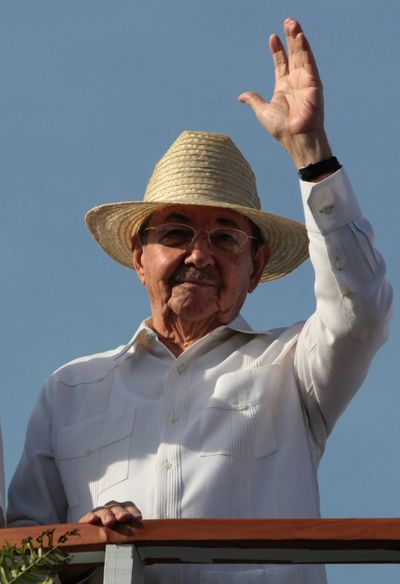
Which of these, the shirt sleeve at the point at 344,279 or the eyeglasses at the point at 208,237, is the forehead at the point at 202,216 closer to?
the eyeglasses at the point at 208,237

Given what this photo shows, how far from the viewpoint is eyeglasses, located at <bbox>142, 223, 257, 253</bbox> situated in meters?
6.39

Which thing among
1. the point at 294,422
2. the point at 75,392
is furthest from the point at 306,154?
the point at 75,392

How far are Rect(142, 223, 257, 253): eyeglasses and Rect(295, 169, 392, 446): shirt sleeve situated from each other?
2.77ft

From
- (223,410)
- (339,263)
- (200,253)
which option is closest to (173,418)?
(223,410)

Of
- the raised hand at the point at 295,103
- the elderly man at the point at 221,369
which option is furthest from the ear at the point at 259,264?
the raised hand at the point at 295,103

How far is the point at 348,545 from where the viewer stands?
432 centimetres

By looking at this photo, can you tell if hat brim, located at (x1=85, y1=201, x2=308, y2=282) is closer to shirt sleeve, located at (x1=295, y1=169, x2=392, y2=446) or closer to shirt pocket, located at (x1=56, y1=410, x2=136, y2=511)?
shirt sleeve, located at (x1=295, y1=169, x2=392, y2=446)

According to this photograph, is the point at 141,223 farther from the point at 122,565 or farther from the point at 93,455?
the point at 122,565

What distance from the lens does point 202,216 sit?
647 centimetres

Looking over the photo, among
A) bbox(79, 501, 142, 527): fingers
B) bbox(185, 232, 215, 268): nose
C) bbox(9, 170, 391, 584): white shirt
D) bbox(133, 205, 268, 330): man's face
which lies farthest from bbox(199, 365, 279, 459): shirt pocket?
bbox(79, 501, 142, 527): fingers

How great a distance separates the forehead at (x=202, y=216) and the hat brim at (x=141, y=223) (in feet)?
0.11

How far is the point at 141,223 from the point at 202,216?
43 cm

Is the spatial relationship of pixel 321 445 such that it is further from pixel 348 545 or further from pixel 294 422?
pixel 348 545

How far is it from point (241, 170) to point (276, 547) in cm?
290
